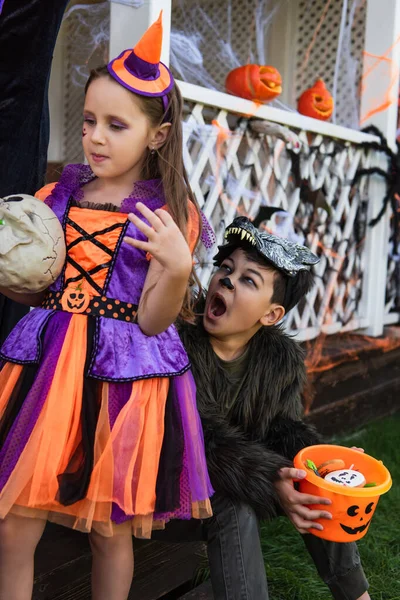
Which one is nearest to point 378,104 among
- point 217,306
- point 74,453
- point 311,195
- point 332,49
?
point 311,195

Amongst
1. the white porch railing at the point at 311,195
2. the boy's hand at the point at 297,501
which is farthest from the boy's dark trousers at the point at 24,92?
the boy's hand at the point at 297,501

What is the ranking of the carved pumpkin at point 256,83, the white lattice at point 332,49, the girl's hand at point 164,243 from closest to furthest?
1. the girl's hand at point 164,243
2. the carved pumpkin at point 256,83
3. the white lattice at point 332,49

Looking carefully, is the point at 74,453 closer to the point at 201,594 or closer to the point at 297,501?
the point at 297,501

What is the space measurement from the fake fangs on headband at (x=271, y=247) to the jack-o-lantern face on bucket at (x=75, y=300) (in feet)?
2.13

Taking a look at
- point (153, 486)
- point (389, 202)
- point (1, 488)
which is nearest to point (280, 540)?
point (153, 486)

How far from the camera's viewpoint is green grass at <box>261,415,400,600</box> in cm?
251

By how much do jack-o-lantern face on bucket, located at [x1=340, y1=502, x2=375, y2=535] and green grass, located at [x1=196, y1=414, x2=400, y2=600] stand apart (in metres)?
0.74

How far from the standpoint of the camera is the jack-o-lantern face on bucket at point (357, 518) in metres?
1.83

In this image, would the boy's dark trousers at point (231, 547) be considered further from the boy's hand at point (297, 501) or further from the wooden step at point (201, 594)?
the wooden step at point (201, 594)

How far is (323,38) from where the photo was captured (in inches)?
235

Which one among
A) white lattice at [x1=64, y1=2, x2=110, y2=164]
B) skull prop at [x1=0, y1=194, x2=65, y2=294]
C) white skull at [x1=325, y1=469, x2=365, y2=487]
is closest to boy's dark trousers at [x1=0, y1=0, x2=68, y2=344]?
A: skull prop at [x1=0, y1=194, x2=65, y2=294]

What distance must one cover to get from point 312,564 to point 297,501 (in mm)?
996

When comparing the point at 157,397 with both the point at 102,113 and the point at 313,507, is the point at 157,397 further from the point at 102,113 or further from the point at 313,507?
the point at 102,113

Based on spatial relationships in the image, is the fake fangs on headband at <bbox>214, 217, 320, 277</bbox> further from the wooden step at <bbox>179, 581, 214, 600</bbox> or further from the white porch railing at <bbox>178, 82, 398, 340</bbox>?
the wooden step at <bbox>179, 581, 214, 600</bbox>
